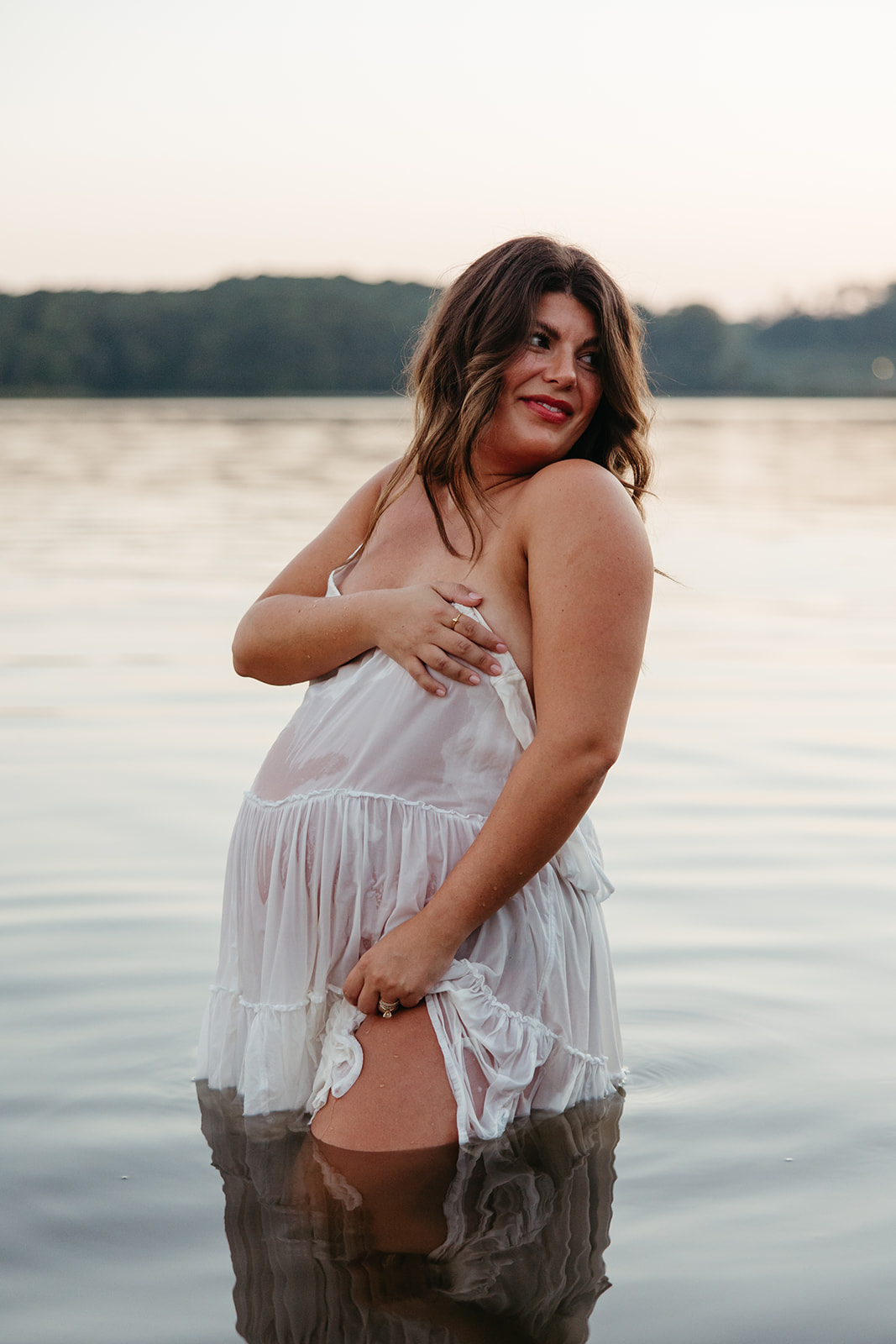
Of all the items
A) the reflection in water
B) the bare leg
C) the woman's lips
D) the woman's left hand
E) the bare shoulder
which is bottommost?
the reflection in water

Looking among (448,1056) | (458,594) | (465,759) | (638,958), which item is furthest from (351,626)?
(638,958)

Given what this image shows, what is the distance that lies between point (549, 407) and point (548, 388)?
41 mm

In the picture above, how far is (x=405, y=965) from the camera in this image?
2.92 metres

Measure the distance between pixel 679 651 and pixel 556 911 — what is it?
691cm

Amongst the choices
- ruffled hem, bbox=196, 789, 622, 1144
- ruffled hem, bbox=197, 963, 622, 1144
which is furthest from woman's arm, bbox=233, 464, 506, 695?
ruffled hem, bbox=197, 963, 622, 1144

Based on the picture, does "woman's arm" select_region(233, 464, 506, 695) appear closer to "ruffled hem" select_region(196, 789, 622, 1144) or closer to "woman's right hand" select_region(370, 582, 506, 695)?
"woman's right hand" select_region(370, 582, 506, 695)

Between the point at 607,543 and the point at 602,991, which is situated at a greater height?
the point at 607,543

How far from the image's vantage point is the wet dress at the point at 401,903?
9.95 feet

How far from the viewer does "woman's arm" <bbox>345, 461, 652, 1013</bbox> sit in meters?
2.88

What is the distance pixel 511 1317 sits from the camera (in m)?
2.59

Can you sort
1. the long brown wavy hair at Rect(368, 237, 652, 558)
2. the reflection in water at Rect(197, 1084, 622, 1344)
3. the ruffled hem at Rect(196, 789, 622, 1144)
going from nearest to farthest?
1. the reflection in water at Rect(197, 1084, 622, 1344)
2. the ruffled hem at Rect(196, 789, 622, 1144)
3. the long brown wavy hair at Rect(368, 237, 652, 558)

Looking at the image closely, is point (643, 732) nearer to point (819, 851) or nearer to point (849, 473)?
point (819, 851)

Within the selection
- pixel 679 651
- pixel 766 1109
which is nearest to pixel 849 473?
pixel 679 651

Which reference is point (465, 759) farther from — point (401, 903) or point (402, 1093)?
point (402, 1093)
